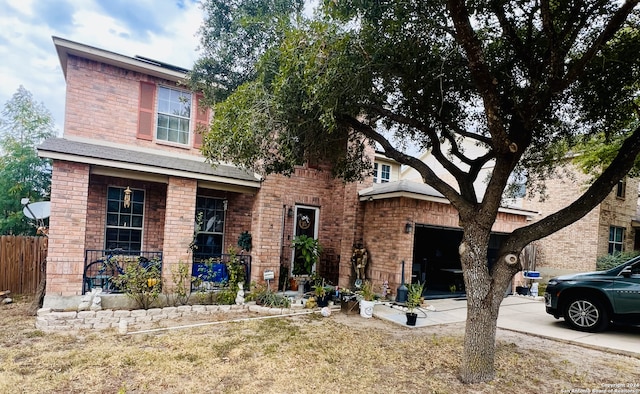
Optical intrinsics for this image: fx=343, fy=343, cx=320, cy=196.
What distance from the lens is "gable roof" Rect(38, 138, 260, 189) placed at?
717 centimetres

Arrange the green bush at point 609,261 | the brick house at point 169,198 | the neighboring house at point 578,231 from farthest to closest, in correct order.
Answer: the neighboring house at point 578,231 < the green bush at point 609,261 < the brick house at point 169,198

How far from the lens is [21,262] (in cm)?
920

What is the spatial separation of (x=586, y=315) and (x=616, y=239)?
475 inches

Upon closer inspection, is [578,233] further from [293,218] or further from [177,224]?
[177,224]

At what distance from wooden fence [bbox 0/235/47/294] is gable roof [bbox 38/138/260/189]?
305cm

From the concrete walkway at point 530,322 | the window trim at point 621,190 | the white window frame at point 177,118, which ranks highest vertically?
the white window frame at point 177,118

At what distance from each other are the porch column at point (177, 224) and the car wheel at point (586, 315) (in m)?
8.57

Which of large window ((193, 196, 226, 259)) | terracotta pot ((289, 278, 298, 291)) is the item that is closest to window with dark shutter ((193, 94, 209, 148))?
large window ((193, 196, 226, 259))

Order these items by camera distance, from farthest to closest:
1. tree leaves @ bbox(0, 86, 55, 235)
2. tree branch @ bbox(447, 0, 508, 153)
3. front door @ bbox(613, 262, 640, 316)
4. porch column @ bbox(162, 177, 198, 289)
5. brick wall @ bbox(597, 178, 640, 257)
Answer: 1. brick wall @ bbox(597, 178, 640, 257)
2. tree leaves @ bbox(0, 86, 55, 235)
3. porch column @ bbox(162, 177, 198, 289)
4. front door @ bbox(613, 262, 640, 316)
5. tree branch @ bbox(447, 0, 508, 153)

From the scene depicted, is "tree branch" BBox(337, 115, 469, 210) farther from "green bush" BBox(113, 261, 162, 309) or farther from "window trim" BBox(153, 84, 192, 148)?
"window trim" BBox(153, 84, 192, 148)

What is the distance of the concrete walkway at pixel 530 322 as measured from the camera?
6.23m

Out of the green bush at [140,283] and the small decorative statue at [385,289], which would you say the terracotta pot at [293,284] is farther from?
the green bush at [140,283]

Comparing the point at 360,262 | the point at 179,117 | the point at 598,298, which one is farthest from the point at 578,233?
the point at 179,117

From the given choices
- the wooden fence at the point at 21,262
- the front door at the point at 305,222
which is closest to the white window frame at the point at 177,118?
the front door at the point at 305,222
